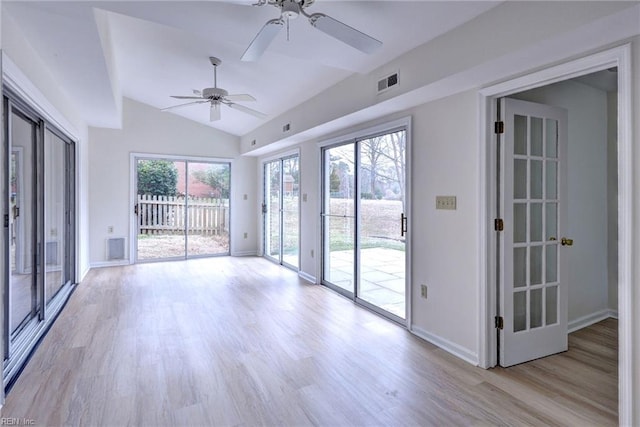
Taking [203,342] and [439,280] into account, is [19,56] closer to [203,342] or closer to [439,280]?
[203,342]

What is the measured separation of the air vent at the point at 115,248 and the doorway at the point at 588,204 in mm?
6103

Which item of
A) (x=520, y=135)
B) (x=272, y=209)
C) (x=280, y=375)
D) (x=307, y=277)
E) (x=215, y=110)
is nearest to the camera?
(x=280, y=375)

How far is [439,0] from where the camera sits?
212cm

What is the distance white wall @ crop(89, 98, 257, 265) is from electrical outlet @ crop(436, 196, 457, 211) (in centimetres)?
Result: 523

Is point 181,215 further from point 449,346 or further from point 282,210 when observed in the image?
point 449,346

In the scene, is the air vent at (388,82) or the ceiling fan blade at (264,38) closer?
the ceiling fan blade at (264,38)

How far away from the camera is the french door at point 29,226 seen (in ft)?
7.95

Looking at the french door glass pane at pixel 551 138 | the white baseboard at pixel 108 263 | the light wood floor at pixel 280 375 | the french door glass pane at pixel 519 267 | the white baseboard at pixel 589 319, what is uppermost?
the french door glass pane at pixel 551 138

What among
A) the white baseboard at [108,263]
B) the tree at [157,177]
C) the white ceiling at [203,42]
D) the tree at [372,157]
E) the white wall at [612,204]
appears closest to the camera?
the white ceiling at [203,42]

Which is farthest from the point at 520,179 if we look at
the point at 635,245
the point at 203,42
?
the point at 203,42

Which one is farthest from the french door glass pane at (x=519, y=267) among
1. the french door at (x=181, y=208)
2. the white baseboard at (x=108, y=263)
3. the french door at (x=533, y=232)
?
the white baseboard at (x=108, y=263)

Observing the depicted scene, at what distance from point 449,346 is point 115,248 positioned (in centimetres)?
588

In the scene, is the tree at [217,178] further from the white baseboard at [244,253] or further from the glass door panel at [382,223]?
the glass door panel at [382,223]

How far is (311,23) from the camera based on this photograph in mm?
1996
